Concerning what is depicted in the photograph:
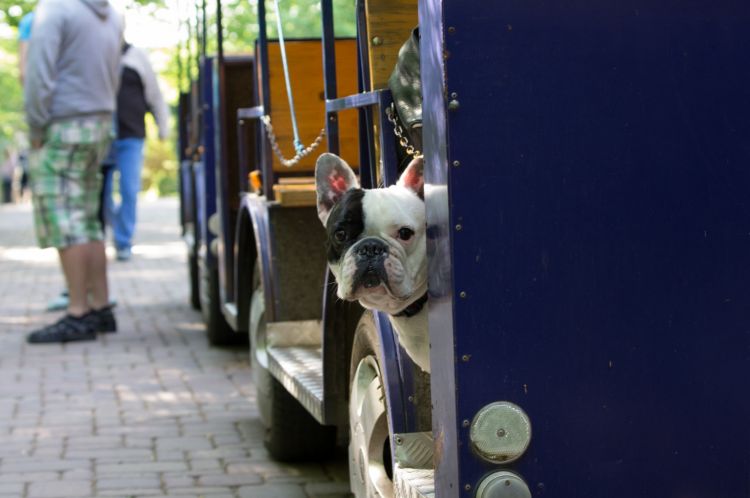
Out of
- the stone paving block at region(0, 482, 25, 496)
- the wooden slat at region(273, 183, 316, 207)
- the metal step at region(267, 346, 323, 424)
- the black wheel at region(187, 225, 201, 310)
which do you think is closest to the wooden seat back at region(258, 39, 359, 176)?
the wooden slat at region(273, 183, 316, 207)

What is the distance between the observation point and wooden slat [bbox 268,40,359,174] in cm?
580

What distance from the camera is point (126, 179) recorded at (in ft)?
46.0

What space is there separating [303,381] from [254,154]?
95.8 inches

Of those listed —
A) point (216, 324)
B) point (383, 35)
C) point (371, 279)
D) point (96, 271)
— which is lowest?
point (216, 324)

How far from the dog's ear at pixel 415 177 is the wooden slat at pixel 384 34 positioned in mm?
606

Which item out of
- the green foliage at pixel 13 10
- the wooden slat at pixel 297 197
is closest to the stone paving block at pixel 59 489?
the wooden slat at pixel 297 197

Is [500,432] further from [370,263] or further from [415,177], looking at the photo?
[415,177]

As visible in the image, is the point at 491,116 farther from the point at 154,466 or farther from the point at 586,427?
the point at 154,466

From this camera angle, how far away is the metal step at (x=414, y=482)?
10.4 feet

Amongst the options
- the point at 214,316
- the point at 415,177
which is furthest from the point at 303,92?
the point at 214,316

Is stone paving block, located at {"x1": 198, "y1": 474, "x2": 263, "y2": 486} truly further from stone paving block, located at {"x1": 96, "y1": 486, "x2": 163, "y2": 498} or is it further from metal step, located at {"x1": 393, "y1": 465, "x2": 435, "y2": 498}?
metal step, located at {"x1": 393, "y1": 465, "x2": 435, "y2": 498}

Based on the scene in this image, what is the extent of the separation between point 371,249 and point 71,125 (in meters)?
5.68

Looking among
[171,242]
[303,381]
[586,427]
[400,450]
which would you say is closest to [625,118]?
[586,427]

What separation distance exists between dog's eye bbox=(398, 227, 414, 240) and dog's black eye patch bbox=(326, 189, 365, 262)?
104 millimetres
